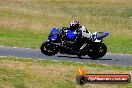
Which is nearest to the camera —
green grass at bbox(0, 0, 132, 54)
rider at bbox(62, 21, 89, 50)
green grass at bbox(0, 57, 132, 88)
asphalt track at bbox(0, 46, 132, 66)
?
green grass at bbox(0, 57, 132, 88)

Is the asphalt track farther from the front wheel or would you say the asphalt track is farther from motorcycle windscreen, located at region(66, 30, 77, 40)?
motorcycle windscreen, located at region(66, 30, 77, 40)

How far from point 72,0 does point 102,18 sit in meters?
14.4

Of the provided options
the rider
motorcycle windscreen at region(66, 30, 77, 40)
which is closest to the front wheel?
the rider

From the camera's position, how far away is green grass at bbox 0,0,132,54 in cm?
3875

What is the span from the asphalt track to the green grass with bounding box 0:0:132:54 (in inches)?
326

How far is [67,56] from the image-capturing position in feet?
78.5

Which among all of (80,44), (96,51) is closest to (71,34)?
(80,44)

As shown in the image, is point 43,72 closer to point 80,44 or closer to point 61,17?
point 80,44

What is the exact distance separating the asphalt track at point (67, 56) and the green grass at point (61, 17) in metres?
8.27

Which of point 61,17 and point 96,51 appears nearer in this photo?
point 96,51

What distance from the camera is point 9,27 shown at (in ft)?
134

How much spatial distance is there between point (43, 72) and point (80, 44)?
5.53 m

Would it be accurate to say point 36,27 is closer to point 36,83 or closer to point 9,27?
point 9,27

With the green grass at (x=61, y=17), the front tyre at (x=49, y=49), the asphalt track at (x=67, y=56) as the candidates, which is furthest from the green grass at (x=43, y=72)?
the green grass at (x=61, y=17)
